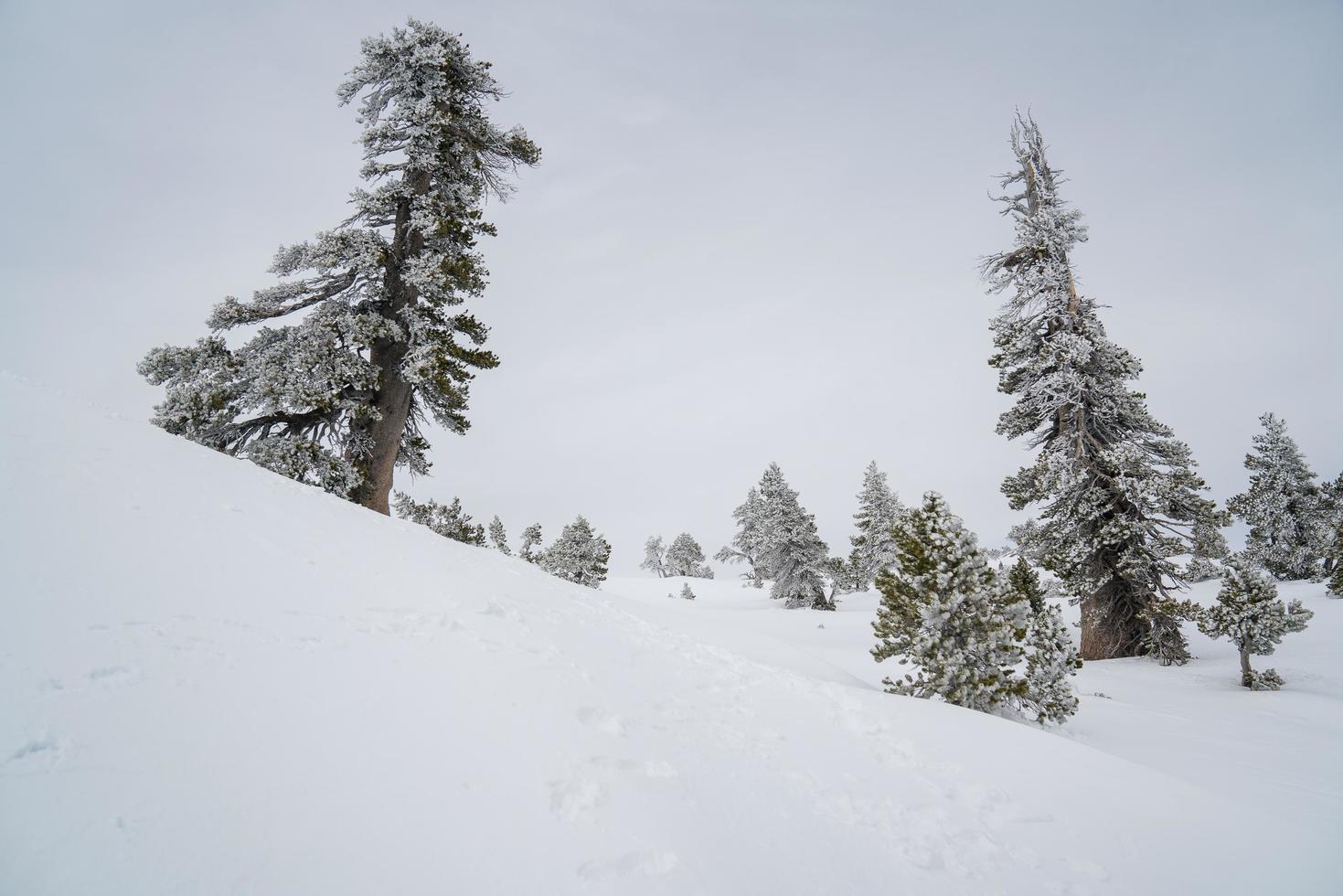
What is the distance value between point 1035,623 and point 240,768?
11331 mm

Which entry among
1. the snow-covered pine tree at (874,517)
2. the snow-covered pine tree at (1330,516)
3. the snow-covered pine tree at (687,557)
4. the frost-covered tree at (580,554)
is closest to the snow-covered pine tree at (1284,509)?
the snow-covered pine tree at (1330,516)

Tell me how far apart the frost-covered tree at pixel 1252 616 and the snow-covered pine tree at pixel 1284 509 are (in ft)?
72.5

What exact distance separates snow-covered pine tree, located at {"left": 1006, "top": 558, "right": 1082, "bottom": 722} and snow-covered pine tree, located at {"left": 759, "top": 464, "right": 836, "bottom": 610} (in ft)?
73.7

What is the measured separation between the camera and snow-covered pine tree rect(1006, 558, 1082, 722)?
866cm

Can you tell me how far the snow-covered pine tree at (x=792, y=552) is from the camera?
104 ft

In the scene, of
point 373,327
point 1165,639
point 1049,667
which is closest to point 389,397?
point 373,327

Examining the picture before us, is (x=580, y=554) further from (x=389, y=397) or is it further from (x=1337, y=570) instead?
(x=1337, y=570)

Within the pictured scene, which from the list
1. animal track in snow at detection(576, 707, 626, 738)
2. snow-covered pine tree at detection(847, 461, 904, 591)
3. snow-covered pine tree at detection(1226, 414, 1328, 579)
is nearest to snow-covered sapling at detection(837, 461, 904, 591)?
snow-covered pine tree at detection(847, 461, 904, 591)

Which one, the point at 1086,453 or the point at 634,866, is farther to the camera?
the point at 1086,453

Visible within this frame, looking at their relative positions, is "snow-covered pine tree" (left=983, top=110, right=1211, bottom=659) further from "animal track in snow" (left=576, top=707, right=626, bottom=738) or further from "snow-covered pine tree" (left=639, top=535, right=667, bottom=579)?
"snow-covered pine tree" (left=639, top=535, right=667, bottom=579)

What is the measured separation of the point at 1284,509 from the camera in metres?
27.4

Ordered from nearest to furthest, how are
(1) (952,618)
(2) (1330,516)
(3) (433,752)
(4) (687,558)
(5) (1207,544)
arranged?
(3) (433,752)
(1) (952,618)
(5) (1207,544)
(2) (1330,516)
(4) (687,558)

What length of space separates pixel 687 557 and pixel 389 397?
173 feet

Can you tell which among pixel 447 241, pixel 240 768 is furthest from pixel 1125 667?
pixel 447 241
